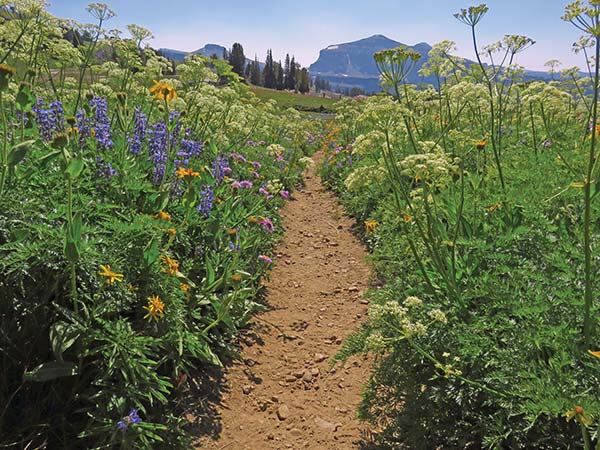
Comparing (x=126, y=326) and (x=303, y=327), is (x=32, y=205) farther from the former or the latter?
(x=303, y=327)

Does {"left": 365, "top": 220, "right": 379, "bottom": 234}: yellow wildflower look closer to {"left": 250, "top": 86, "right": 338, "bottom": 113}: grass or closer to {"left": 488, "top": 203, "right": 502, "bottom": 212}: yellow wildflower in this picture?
{"left": 488, "top": 203, "right": 502, "bottom": 212}: yellow wildflower

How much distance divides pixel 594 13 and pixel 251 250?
3258 millimetres

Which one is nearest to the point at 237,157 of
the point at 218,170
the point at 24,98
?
the point at 218,170

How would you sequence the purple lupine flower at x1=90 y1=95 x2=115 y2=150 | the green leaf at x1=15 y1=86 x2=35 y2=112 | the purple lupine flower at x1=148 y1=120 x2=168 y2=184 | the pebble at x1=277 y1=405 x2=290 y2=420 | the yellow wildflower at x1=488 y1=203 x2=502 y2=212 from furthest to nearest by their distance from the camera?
1. the purple lupine flower at x1=148 y1=120 x2=168 y2=184
2. the purple lupine flower at x1=90 y1=95 x2=115 y2=150
3. the yellow wildflower at x1=488 y1=203 x2=502 y2=212
4. the pebble at x1=277 y1=405 x2=290 y2=420
5. the green leaf at x1=15 y1=86 x2=35 y2=112

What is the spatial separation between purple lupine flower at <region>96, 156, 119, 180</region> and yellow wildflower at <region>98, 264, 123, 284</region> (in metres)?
1.08

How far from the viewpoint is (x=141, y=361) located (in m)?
2.21

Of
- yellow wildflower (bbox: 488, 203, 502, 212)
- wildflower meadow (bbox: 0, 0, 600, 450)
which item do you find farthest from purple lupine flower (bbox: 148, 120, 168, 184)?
yellow wildflower (bbox: 488, 203, 502, 212)

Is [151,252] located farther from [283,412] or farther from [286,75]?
[286,75]

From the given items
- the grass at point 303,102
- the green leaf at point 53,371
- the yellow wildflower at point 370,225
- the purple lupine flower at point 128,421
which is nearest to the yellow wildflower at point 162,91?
the green leaf at point 53,371

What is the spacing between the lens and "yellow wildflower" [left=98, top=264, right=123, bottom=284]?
2236mm

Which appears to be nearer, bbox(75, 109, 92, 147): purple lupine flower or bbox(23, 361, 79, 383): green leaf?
bbox(23, 361, 79, 383): green leaf

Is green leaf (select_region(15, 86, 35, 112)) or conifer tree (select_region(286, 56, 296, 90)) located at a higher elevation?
conifer tree (select_region(286, 56, 296, 90))

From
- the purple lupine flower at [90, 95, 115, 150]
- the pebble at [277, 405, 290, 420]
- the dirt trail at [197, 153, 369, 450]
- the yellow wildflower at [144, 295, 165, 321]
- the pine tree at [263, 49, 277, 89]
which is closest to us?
the yellow wildflower at [144, 295, 165, 321]

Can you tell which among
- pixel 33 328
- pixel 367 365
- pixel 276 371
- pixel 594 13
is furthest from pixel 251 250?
pixel 594 13
